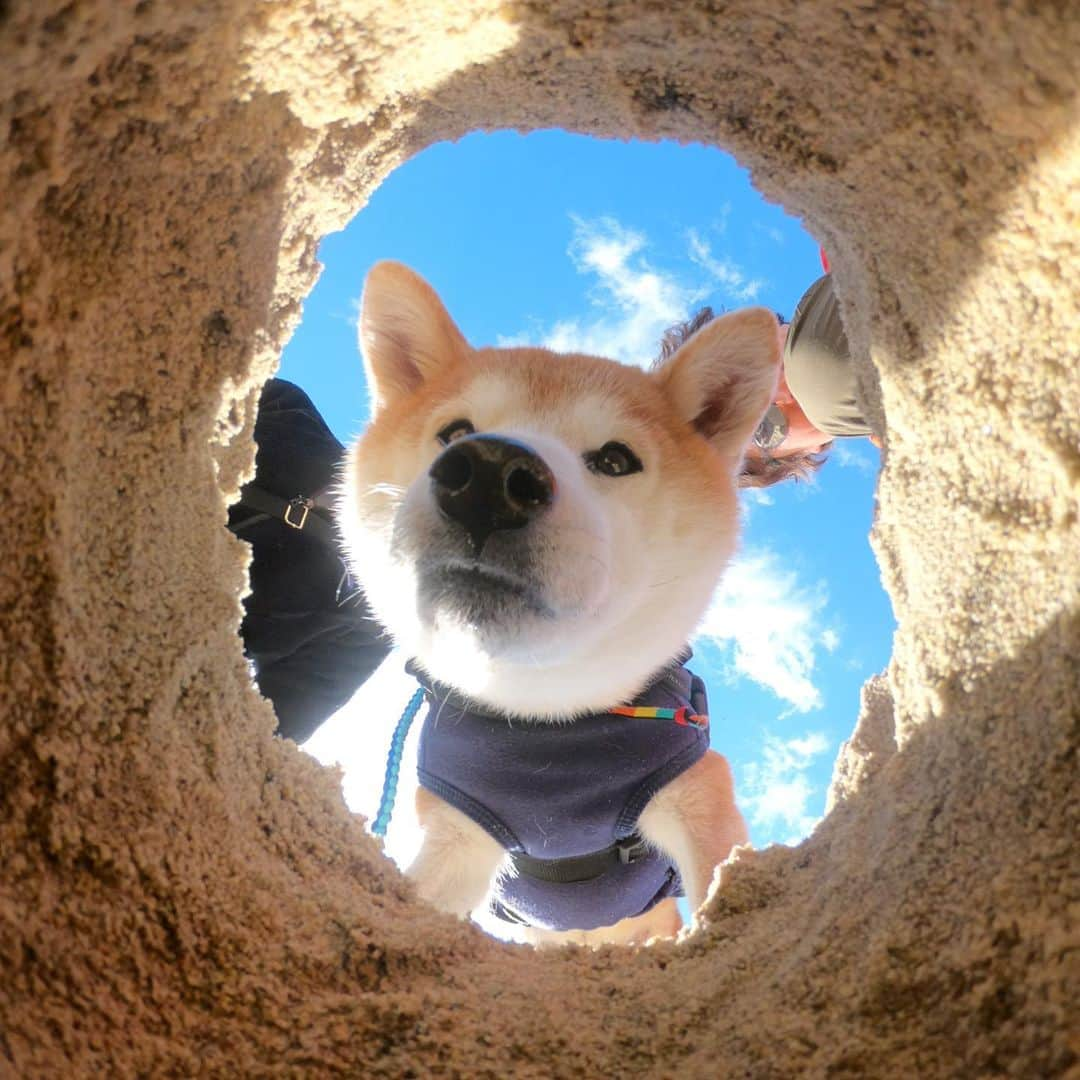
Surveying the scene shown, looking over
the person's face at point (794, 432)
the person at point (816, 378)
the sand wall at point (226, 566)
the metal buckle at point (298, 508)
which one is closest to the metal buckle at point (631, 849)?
the sand wall at point (226, 566)

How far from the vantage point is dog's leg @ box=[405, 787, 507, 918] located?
2719mm

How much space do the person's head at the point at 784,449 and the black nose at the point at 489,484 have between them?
2.55m

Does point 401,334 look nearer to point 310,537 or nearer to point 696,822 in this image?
point 310,537

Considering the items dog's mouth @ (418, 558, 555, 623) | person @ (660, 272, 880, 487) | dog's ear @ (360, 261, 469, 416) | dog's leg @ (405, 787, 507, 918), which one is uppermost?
person @ (660, 272, 880, 487)

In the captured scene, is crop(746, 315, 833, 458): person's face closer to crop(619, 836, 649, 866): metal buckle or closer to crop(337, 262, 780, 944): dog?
crop(337, 262, 780, 944): dog

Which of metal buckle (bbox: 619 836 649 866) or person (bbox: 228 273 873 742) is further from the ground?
person (bbox: 228 273 873 742)

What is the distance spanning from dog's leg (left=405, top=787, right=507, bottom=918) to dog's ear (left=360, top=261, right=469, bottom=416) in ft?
4.96

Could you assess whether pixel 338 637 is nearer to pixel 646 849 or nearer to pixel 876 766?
pixel 646 849

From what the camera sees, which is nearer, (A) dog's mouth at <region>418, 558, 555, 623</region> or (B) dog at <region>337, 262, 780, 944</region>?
(A) dog's mouth at <region>418, 558, 555, 623</region>

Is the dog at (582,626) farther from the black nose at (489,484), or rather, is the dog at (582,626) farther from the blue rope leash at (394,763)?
the black nose at (489,484)

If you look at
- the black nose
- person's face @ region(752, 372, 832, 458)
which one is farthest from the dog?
person's face @ region(752, 372, 832, 458)

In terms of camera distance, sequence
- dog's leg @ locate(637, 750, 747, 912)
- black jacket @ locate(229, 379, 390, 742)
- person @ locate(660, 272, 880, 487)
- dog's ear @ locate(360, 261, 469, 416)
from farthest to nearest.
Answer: black jacket @ locate(229, 379, 390, 742) → person @ locate(660, 272, 880, 487) → dog's ear @ locate(360, 261, 469, 416) → dog's leg @ locate(637, 750, 747, 912)

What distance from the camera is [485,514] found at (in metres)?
1.86

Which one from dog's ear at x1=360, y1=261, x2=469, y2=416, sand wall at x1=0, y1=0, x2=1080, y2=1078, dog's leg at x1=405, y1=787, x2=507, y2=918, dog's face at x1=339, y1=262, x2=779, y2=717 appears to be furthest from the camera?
dog's ear at x1=360, y1=261, x2=469, y2=416
